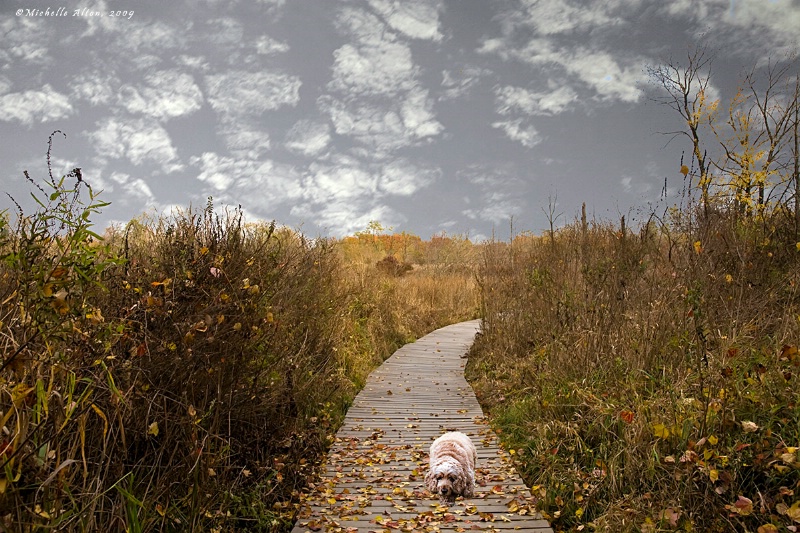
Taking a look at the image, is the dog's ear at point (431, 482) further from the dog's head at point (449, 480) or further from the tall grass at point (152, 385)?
the tall grass at point (152, 385)

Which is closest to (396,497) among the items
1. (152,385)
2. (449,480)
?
(449,480)

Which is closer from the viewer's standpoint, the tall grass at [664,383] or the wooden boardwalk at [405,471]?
the tall grass at [664,383]

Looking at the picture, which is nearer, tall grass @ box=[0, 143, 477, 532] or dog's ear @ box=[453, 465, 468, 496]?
tall grass @ box=[0, 143, 477, 532]

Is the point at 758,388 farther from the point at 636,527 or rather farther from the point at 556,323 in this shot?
the point at 556,323

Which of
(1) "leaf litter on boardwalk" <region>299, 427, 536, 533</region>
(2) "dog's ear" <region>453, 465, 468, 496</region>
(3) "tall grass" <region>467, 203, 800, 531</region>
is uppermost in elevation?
(3) "tall grass" <region>467, 203, 800, 531</region>

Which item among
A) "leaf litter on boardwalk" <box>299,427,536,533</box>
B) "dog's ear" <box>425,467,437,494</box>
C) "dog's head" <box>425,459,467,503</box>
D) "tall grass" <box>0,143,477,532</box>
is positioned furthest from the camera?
"dog's ear" <box>425,467,437,494</box>

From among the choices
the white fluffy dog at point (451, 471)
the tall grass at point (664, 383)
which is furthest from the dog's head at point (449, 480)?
the tall grass at point (664, 383)

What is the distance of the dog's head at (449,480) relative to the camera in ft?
14.8

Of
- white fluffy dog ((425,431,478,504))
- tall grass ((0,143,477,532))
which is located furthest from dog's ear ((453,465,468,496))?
tall grass ((0,143,477,532))

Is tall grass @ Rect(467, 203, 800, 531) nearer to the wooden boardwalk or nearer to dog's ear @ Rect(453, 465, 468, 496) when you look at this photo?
the wooden boardwalk

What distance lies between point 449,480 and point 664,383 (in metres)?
2.09

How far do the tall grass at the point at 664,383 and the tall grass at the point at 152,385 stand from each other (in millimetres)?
2359

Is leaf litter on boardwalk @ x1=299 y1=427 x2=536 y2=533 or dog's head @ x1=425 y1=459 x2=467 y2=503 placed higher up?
dog's head @ x1=425 y1=459 x2=467 y2=503

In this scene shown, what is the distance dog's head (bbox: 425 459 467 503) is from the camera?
14.8 feet
